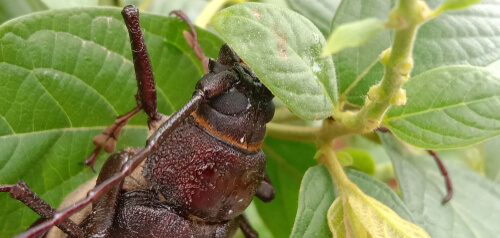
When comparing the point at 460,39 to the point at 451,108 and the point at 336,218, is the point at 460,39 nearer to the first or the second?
the point at 451,108

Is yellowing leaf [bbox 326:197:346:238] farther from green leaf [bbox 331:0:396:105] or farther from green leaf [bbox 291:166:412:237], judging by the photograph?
green leaf [bbox 331:0:396:105]

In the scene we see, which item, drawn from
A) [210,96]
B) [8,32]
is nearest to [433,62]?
[210,96]

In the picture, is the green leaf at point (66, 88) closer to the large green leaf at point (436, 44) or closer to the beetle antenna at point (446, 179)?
the large green leaf at point (436, 44)

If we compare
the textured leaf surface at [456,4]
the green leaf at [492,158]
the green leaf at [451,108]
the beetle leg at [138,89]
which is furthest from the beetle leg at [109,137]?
the green leaf at [492,158]

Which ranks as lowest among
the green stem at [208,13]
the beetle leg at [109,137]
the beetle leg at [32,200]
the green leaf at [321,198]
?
the green leaf at [321,198]

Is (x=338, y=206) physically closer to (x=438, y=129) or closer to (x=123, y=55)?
(x=438, y=129)

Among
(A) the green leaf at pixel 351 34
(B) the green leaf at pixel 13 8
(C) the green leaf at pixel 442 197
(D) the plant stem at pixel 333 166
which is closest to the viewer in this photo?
(A) the green leaf at pixel 351 34
